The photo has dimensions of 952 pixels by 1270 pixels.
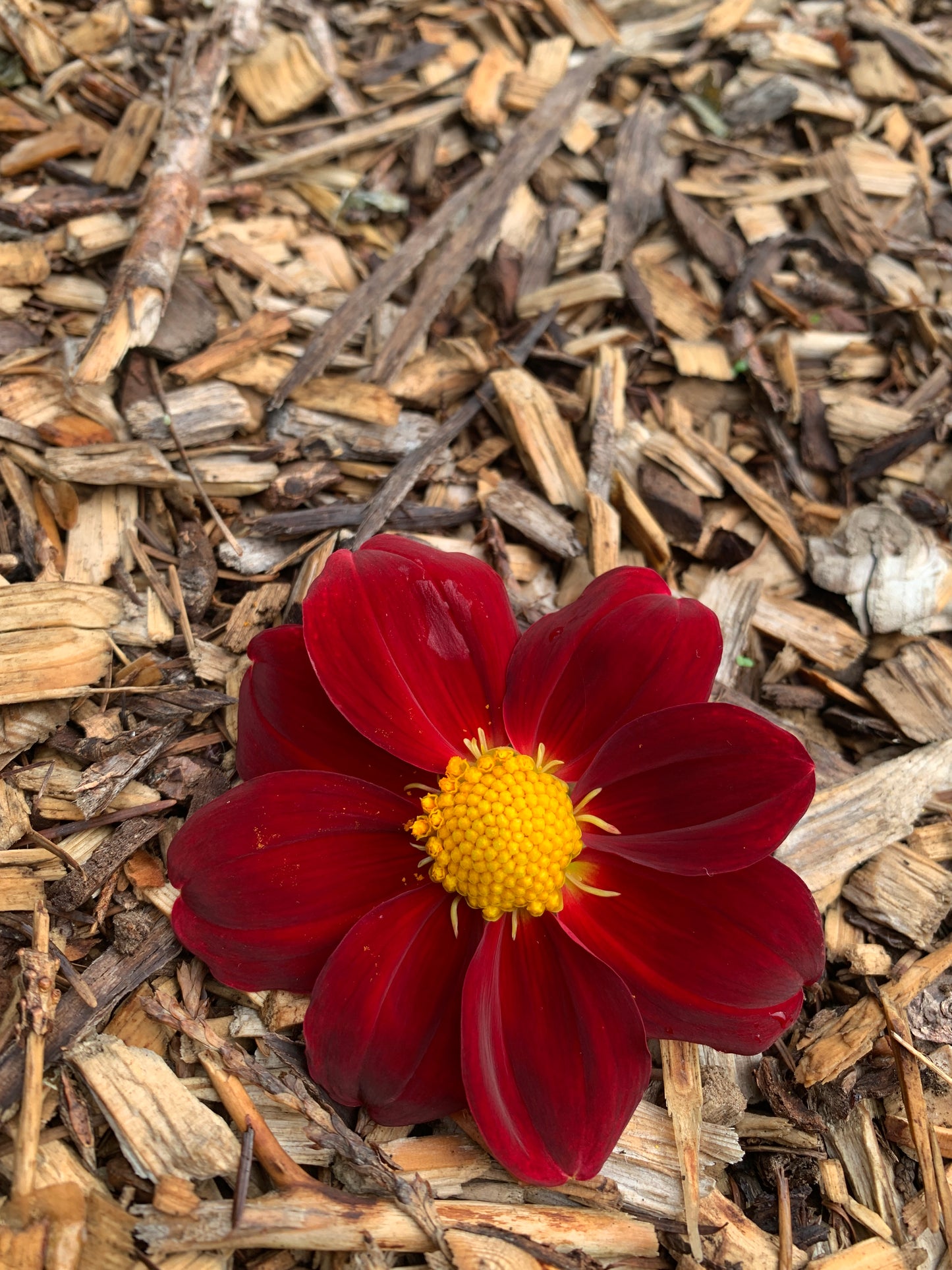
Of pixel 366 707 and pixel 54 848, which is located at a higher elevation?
pixel 366 707

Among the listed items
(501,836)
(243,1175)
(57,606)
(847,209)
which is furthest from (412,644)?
(847,209)

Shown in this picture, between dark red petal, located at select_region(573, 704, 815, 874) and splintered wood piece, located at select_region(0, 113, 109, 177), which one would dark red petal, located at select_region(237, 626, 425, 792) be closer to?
dark red petal, located at select_region(573, 704, 815, 874)

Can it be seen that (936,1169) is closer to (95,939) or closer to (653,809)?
(653,809)

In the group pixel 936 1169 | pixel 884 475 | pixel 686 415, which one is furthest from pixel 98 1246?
pixel 884 475

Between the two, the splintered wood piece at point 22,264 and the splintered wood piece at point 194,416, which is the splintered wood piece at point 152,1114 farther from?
the splintered wood piece at point 22,264

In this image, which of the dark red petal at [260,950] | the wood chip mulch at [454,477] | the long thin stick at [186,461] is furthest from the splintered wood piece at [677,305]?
the dark red petal at [260,950]

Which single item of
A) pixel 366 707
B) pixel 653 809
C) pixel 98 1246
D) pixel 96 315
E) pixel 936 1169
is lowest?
pixel 936 1169
